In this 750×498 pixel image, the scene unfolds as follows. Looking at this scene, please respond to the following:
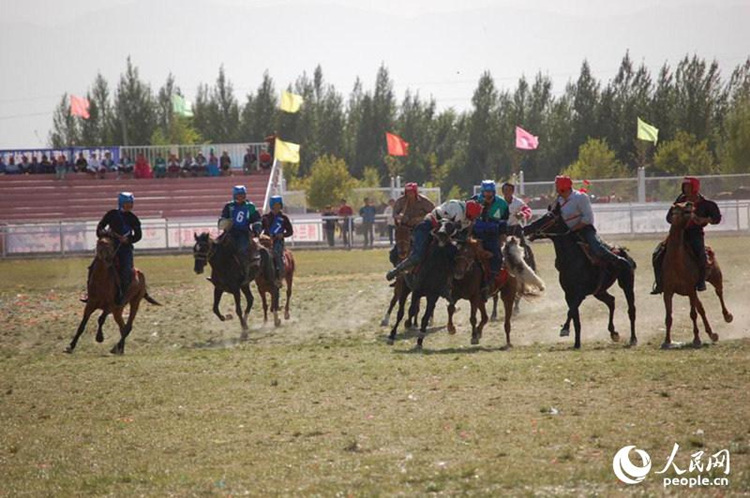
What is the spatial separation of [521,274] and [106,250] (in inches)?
273

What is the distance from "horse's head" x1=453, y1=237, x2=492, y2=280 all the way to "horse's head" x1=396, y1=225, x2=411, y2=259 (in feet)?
12.7

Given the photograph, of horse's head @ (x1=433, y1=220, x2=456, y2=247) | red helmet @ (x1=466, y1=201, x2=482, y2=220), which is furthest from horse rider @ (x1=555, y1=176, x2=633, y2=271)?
horse's head @ (x1=433, y1=220, x2=456, y2=247)

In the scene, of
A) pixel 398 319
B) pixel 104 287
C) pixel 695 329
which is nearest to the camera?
pixel 695 329

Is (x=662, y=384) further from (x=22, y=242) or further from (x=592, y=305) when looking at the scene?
(x=22, y=242)

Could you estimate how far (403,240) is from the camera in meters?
24.8

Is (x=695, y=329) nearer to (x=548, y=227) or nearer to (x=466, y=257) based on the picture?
(x=548, y=227)

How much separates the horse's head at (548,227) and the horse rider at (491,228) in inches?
44.8

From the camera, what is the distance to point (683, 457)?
36.4 feet

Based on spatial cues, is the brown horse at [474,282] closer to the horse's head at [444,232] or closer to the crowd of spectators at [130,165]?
the horse's head at [444,232]

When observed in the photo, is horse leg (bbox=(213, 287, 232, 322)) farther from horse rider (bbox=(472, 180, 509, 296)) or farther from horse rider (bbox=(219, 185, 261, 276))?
horse rider (bbox=(472, 180, 509, 296))

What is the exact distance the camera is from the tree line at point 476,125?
269 ft

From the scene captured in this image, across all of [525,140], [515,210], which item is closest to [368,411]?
[515,210]

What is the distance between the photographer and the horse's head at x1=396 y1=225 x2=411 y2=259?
24781 mm

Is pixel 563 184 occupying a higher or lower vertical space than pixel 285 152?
lower
